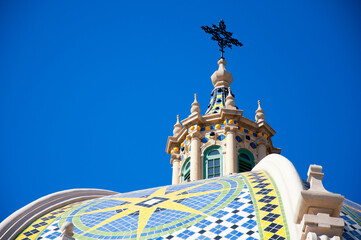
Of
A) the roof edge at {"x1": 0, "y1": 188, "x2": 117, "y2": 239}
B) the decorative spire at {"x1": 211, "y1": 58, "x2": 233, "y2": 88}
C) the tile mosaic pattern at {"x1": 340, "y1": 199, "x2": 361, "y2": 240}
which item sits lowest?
the tile mosaic pattern at {"x1": 340, "y1": 199, "x2": 361, "y2": 240}

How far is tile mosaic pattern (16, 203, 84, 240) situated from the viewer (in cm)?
1620

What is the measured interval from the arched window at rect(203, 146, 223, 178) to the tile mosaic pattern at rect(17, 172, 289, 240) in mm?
4756

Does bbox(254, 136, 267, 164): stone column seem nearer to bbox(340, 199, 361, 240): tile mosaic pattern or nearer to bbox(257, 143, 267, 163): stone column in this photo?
bbox(257, 143, 267, 163): stone column

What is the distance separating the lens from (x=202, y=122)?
23688 millimetres

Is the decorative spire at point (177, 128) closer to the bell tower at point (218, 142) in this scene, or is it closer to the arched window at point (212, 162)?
the bell tower at point (218, 142)

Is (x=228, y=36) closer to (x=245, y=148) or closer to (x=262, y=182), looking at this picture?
(x=245, y=148)

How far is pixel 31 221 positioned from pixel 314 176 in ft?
24.7

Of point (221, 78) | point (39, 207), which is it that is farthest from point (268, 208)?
point (221, 78)

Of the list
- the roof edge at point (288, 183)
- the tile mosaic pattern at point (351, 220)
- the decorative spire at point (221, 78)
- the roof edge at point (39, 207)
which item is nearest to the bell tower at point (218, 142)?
the decorative spire at point (221, 78)

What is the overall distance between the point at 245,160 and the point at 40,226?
8366mm

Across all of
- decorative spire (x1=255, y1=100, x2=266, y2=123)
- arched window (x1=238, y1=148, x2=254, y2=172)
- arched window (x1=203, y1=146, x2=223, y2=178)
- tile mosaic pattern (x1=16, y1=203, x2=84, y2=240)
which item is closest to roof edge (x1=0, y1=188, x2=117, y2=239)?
tile mosaic pattern (x1=16, y1=203, x2=84, y2=240)

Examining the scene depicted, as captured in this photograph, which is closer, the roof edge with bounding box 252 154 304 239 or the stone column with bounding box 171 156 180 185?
the roof edge with bounding box 252 154 304 239

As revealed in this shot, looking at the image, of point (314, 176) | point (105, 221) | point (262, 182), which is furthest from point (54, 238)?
point (314, 176)

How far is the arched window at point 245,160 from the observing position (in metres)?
23.1
